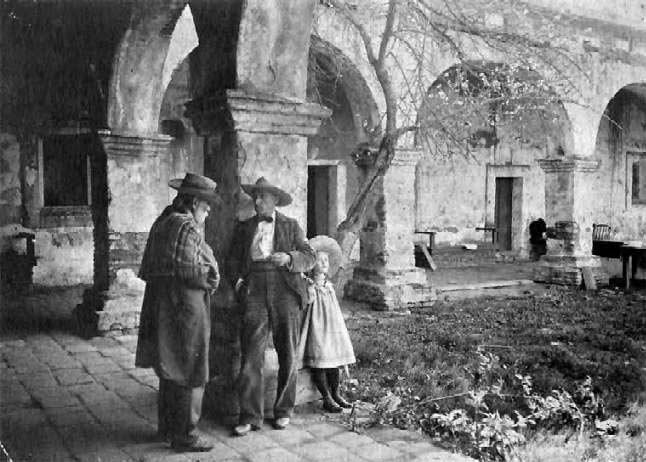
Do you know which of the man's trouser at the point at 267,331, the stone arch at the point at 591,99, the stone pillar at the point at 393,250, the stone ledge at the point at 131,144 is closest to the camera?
the man's trouser at the point at 267,331

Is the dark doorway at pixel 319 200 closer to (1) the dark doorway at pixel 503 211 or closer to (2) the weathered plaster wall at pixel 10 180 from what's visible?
(1) the dark doorway at pixel 503 211

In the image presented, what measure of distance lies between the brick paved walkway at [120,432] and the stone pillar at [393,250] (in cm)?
526

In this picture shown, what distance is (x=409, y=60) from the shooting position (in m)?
11.4

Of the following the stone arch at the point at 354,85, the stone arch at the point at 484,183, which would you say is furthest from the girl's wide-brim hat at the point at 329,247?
the stone arch at the point at 484,183

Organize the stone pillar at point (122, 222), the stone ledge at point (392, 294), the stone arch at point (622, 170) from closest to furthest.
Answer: the stone pillar at point (122, 222)
the stone ledge at point (392, 294)
the stone arch at point (622, 170)

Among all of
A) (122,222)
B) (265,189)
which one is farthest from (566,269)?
(265,189)

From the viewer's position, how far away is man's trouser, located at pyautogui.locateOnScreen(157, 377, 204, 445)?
4.19 meters

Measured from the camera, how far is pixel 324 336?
5078 mm

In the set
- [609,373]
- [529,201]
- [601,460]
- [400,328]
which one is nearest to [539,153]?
[529,201]

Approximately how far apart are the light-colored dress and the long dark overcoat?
1061 millimetres

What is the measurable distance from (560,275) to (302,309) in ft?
34.3

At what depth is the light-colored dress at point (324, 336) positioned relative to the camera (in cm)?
504

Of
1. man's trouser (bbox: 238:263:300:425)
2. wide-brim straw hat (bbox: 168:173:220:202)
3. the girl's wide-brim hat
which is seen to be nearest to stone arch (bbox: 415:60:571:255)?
the girl's wide-brim hat

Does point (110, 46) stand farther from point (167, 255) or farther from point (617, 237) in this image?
point (617, 237)
